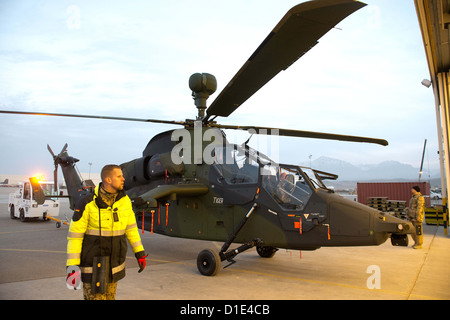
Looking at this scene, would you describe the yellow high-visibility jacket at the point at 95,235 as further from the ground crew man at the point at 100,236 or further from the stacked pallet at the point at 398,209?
the stacked pallet at the point at 398,209

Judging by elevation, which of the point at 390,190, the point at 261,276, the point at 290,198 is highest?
the point at 290,198

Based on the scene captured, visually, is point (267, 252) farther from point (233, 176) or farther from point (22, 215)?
point (22, 215)

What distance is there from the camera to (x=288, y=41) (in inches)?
176

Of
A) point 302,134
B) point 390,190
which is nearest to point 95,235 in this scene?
point 302,134

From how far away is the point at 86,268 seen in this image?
3051 mm

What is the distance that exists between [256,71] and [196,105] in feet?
10.5

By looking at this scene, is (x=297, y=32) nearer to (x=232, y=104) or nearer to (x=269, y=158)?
(x=232, y=104)

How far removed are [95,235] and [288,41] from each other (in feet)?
11.6

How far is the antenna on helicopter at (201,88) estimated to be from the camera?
25.9 ft

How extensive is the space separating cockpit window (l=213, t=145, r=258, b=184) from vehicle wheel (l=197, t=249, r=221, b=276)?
1.64 m

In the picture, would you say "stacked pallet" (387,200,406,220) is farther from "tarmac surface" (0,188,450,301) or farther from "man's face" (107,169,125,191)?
"man's face" (107,169,125,191)

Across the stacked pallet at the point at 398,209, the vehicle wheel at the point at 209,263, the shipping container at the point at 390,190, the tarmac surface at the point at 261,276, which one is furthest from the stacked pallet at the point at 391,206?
the vehicle wheel at the point at 209,263

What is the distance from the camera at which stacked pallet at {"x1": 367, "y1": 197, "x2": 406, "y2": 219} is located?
62.1 feet
